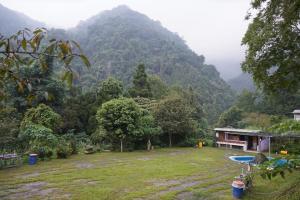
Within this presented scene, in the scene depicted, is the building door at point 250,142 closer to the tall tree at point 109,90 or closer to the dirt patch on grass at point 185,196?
the tall tree at point 109,90

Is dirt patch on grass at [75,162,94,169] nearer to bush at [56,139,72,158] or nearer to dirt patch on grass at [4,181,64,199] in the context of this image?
bush at [56,139,72,158]

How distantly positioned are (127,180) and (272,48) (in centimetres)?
769

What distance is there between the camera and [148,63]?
6500 cm

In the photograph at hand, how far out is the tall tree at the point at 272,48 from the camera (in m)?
10.4

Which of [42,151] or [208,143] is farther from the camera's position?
[208,143]

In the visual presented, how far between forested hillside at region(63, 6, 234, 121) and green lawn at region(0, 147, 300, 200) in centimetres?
3161

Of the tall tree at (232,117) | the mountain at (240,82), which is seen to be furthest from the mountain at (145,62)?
the mountain at (240,82)

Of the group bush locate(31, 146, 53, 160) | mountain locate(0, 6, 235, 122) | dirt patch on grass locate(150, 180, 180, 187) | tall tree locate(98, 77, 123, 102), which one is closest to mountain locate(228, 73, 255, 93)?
mountain locate(0, 6, 235, 122)

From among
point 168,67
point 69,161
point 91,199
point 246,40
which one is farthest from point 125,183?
point 168,67

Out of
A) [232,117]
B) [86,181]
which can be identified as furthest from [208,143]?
[86,181]

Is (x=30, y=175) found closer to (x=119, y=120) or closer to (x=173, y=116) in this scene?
(x=119, y=120)

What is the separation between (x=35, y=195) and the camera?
9.23 m

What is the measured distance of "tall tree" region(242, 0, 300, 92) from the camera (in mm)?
10367

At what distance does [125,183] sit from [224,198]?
378cm
